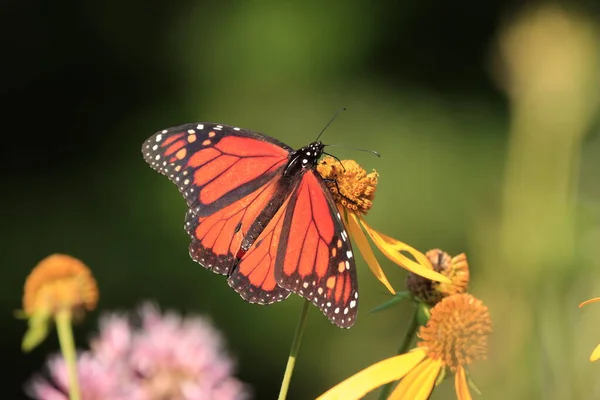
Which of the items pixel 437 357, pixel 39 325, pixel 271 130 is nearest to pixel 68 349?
pixel 39 325

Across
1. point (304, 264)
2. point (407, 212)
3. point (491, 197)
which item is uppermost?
point (491, 197)

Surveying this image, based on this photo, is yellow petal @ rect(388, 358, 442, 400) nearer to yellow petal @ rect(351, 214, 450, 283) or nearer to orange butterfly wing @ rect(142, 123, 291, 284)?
yellow petal @ rect(351, 214, 450, 283)

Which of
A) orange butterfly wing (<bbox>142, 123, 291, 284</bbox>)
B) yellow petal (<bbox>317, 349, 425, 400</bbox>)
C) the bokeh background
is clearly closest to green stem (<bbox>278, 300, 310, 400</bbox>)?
yellow petal (<bbox>317, 349, 425, 400</bbox>)

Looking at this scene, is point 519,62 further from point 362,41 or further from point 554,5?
point 362,41

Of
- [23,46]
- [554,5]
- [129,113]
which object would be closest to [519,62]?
[554,5]

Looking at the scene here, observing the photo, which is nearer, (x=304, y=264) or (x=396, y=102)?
(x=304, y=264)

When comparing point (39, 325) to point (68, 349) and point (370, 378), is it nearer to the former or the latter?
point (68, 349)
